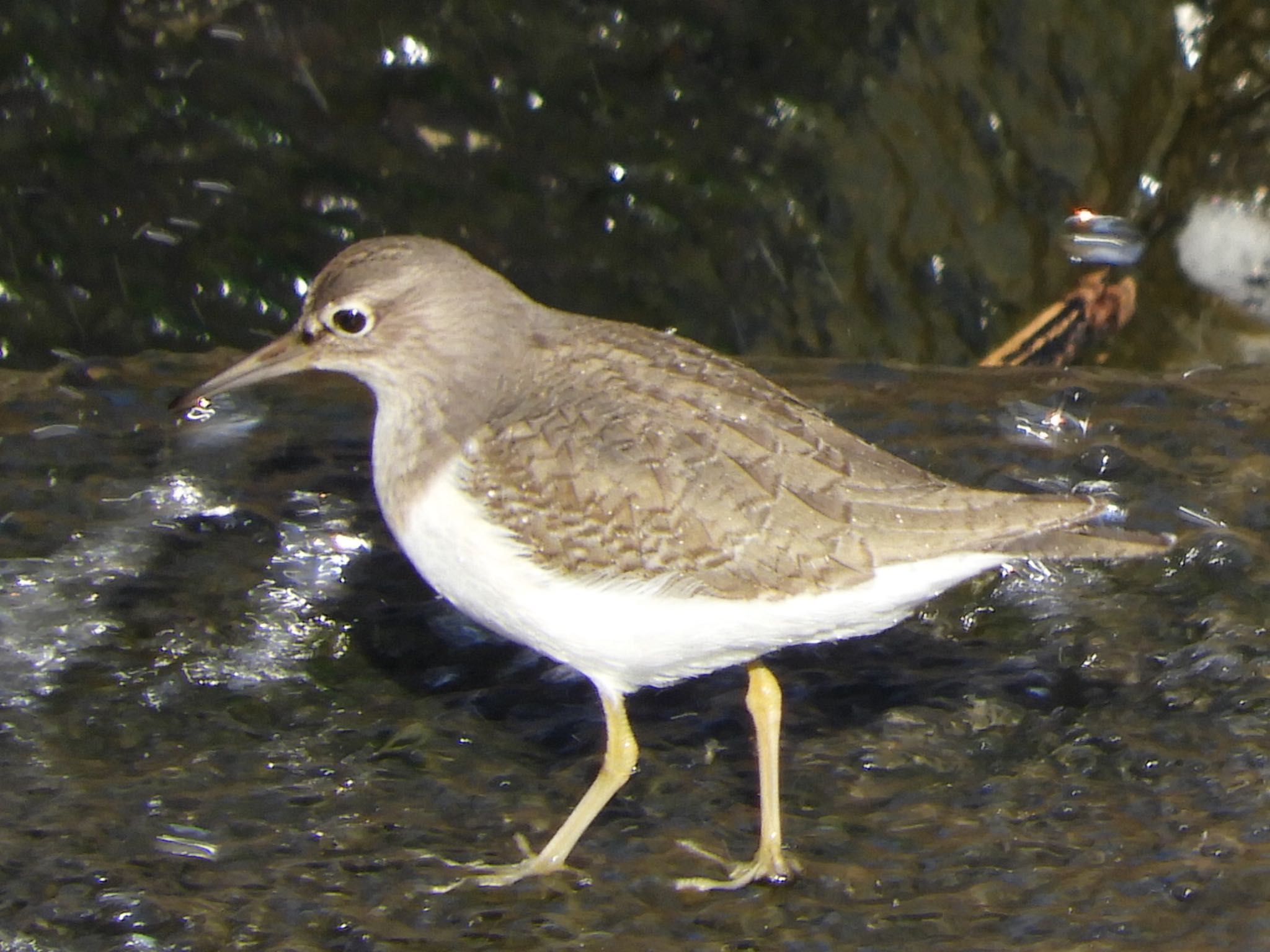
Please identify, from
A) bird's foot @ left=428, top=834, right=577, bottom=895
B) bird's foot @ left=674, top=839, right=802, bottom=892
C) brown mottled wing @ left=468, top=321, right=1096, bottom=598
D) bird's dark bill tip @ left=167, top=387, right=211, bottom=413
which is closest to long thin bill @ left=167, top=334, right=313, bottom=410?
bird's dark bill tip @ left=167, top=387, right=211, bottom=413

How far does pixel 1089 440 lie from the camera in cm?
658

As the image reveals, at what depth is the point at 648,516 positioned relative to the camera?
446 cm

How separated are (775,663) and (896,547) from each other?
1.40 m

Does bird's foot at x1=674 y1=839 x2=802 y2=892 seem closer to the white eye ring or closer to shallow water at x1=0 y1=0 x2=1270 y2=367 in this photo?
the white eye ring

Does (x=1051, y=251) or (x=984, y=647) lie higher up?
(x=1051, y=251)

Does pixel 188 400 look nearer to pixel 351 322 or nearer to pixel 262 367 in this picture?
pixel 262 367

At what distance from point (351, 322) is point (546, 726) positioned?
4.82 feet

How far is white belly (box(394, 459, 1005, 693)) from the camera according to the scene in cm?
441

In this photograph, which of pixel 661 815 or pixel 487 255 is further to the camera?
pixel 487 255

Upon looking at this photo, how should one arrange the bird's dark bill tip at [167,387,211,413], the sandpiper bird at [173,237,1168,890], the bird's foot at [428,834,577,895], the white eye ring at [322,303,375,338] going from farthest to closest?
the bird's dark bill tip at [167,387,211,413], the white eye ring at [322,303,375,338], the bird's foot at [428,834,577,895], the sandpiper bird at [173,237,1168,890]

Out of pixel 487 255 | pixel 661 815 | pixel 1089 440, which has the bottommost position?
pixel 661 815

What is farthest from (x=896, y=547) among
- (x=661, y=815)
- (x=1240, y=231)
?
(x=1240, y=231)

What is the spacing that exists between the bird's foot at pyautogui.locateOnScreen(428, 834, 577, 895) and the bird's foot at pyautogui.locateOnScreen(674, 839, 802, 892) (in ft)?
1.17

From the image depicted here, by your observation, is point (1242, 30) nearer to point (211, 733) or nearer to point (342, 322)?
point (342, 322)
